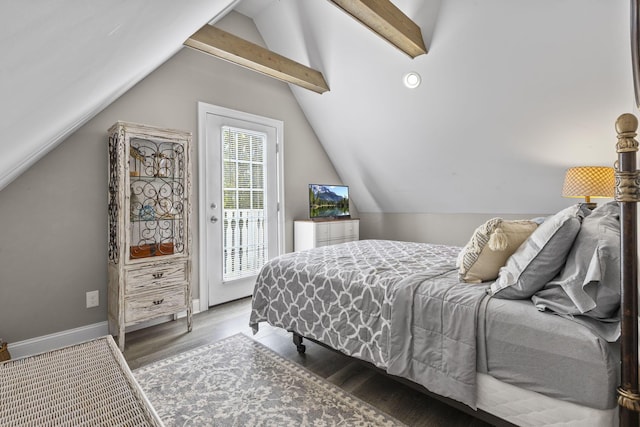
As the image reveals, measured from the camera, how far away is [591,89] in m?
2.53

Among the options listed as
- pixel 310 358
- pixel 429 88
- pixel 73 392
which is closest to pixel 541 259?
pixel 310 358

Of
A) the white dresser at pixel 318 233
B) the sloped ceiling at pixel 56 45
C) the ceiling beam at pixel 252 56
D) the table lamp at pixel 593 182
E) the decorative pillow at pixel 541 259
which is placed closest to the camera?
the sloped ceiling at pixel 56 45

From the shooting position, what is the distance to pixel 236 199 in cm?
367

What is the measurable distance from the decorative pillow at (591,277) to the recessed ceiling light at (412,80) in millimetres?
2182

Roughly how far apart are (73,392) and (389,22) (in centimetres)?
282

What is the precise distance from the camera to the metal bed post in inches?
41.4

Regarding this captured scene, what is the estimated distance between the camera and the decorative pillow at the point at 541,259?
1.40 m

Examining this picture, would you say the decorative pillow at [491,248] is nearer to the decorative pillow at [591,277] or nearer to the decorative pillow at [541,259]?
the decorative pillow at [541,259]

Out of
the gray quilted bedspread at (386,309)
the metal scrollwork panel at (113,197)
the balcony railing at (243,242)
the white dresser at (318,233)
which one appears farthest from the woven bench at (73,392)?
the white dresser at (318,233)

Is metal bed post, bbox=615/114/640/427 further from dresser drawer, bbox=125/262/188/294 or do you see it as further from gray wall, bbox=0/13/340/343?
gray wall, bbox=0/13/340/343

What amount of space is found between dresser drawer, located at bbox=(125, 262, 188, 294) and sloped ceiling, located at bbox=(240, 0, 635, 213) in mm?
2642

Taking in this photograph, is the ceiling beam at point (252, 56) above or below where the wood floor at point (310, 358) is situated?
above

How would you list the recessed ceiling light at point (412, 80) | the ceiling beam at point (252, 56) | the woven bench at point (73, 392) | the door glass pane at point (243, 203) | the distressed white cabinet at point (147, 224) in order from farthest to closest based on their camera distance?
the door glass pane at point (243, 203)
the recessed ceiling light at point (412, 80)
the ceiling beam at point (252, 56)
the distressed white cabinet at point (147, 224)
the woven bench at point (73, 392)

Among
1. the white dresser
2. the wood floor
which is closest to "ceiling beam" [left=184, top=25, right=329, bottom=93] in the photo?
the white dresser
